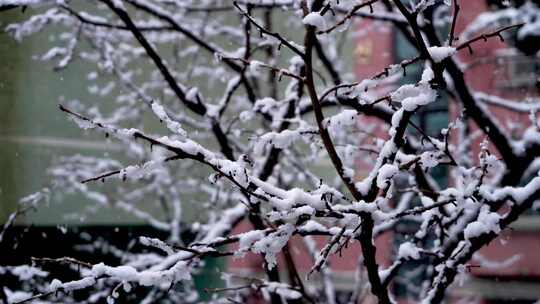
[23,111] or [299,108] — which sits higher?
[299,108]

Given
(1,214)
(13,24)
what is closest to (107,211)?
(1,214)

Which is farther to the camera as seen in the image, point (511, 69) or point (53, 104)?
point (511, 69)

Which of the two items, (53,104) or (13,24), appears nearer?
(13,24)

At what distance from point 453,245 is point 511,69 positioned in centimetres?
887

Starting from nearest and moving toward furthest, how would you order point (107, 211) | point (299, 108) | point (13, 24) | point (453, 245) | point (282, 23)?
point (453, 245)
point (299, 108)
point (13, 24)
point (107, 211)
point (282, 23)

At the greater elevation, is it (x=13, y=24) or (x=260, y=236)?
(x=13, y=24)

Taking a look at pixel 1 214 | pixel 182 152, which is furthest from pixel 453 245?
pixel 1 214

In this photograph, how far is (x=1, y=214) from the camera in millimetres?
4691

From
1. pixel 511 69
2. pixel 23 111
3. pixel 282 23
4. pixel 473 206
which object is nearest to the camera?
pixel 473 206

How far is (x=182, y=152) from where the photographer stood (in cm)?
193

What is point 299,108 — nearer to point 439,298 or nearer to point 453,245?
point 453,245

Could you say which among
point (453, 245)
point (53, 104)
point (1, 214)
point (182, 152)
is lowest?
point (1, 214)

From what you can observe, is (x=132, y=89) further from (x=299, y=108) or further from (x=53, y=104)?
(x=53, y=104)

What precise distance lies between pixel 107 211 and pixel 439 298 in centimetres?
639
